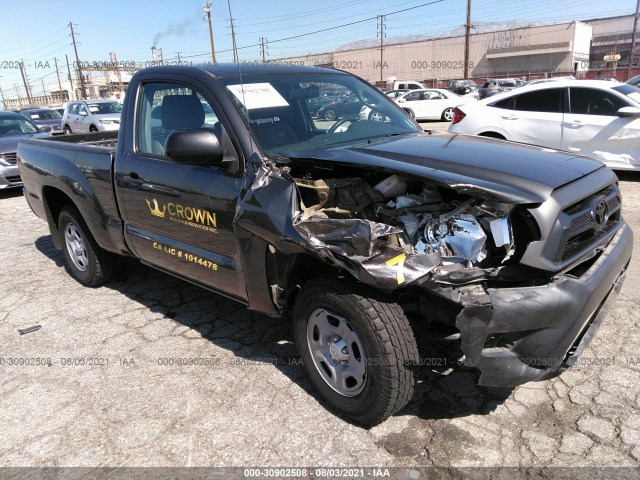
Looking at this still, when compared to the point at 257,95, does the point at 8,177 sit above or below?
below

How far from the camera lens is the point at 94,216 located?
4.16 m

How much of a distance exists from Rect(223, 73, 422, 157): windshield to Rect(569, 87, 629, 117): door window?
4883 mm

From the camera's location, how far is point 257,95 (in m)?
3.13

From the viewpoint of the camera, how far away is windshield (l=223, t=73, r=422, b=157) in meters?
3.04

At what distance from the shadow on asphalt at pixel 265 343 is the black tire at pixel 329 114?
157cm

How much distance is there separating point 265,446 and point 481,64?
77391 millimetres

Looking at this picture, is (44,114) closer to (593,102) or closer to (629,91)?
(593,102)

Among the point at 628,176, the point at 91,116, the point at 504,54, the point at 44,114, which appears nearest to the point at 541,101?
the point at 628,176

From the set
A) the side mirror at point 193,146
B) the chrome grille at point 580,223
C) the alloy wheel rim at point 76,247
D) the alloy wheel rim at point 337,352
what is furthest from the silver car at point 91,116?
the chrome grille at point 580,223

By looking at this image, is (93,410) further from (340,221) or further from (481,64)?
(481,64)

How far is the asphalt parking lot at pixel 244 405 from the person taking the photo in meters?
2.48

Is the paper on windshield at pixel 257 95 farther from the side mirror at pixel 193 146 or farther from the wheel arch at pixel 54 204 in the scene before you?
the wheel arch at pixel 54 204

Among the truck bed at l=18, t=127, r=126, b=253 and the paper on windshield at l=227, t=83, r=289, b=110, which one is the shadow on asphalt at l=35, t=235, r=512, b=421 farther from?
the paper on windshield at l=227, t=83, r=289, b=110

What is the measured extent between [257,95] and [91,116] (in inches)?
590
